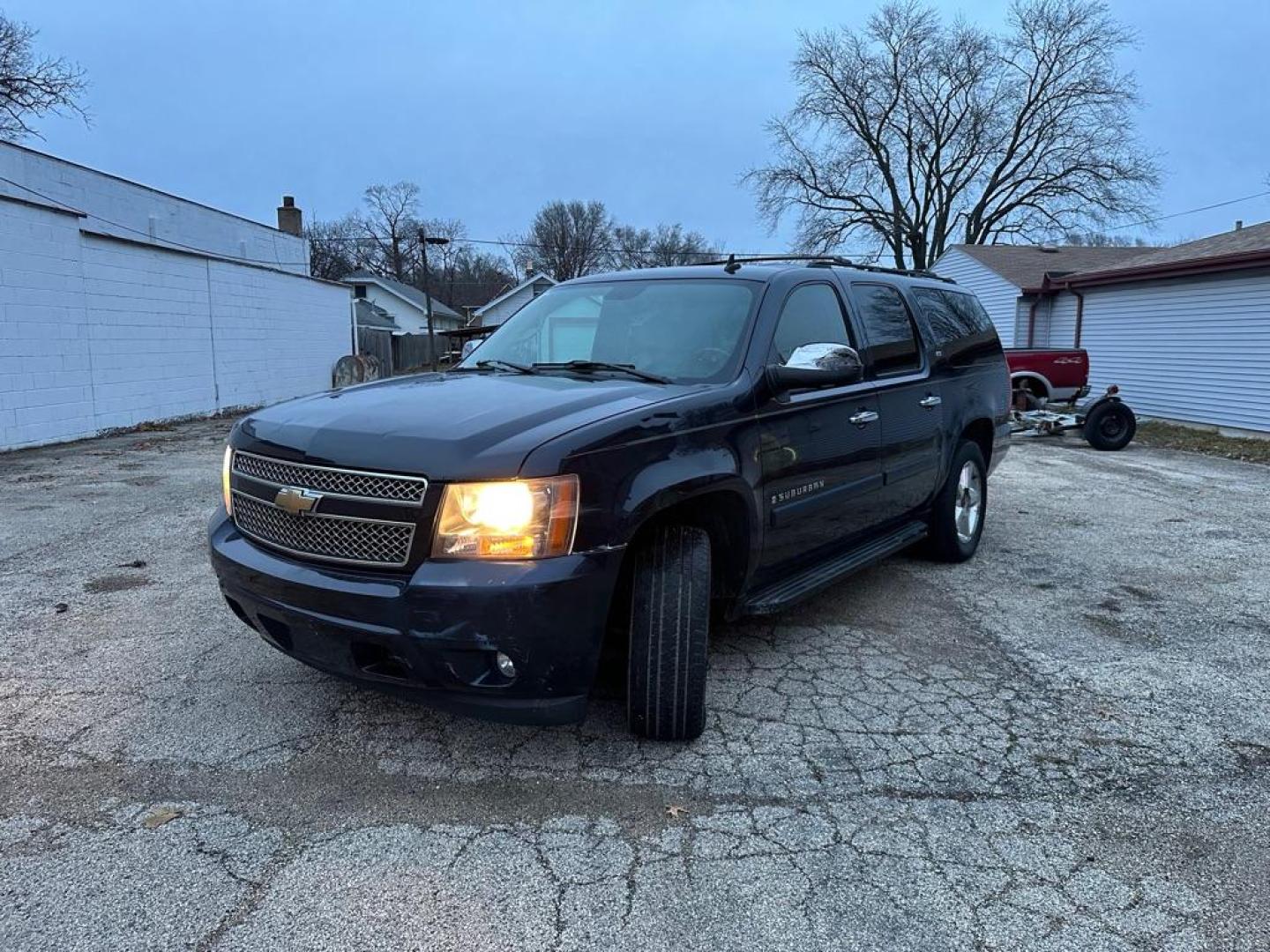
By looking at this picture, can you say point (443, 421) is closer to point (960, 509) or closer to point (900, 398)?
point (900, 398)

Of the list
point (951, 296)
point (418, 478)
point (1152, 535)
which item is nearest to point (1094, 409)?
point (1152, 535)

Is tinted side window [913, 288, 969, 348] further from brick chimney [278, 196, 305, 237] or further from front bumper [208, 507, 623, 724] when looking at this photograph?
brick chimney [278, 196, 305, 237]

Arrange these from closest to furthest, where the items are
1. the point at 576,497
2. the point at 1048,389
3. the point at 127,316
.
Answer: the point at 576,497 < the point at 127,316 < the point at 1048,389

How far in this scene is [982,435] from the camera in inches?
239

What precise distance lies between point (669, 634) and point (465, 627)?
768 mm

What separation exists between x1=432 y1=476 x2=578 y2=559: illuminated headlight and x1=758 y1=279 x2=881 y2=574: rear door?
1151 mm

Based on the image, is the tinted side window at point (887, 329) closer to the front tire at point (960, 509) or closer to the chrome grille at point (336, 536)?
the front tire at point (960, 509)

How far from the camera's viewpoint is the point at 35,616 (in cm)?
468

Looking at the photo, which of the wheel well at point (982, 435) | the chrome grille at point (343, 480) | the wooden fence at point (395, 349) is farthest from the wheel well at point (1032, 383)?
the wooden fence at point (395, 349)

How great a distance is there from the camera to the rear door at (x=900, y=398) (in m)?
4.61

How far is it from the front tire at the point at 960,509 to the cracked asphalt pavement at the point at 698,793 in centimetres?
67

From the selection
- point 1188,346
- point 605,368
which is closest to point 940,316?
point 605,368

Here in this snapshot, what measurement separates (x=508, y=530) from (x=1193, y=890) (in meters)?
2.24

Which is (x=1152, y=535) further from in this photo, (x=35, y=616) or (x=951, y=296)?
(x=35, y=616)
